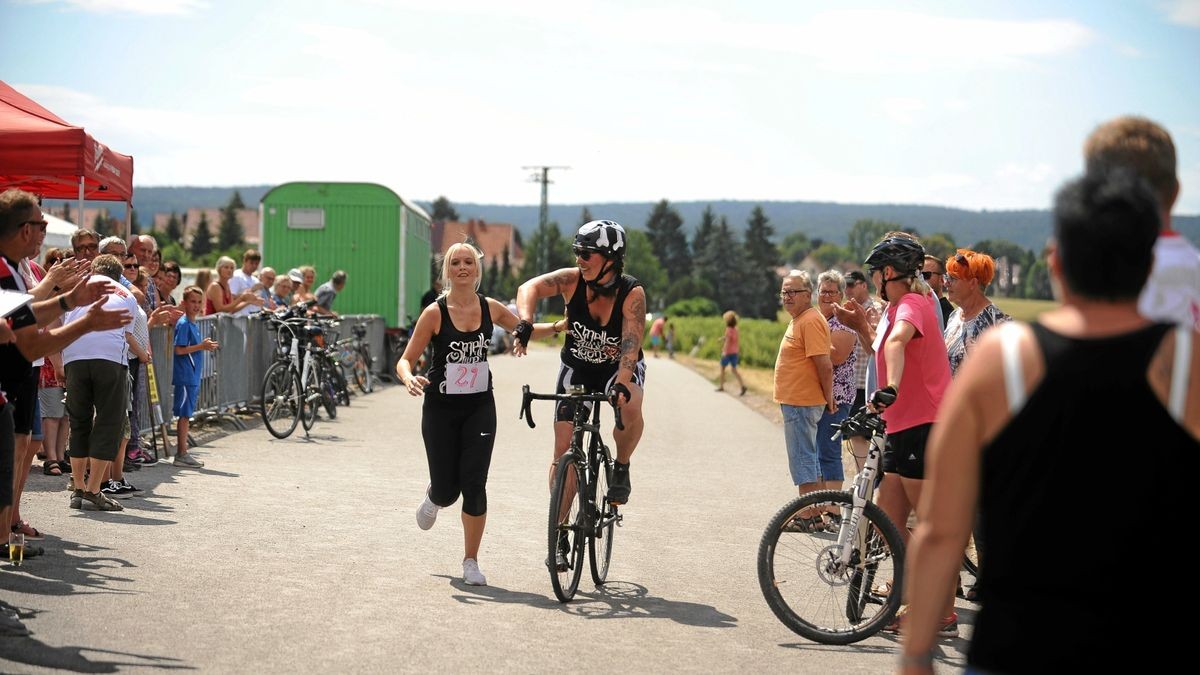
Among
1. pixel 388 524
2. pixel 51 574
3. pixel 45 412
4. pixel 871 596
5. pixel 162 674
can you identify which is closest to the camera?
pixel 162 674

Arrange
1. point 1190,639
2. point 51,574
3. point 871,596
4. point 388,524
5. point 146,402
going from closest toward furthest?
point 1190,639 < point 871,596 < point 51,574 < point 388,524 < point 146,402

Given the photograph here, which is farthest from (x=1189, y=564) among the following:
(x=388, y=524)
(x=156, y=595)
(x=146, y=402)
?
(x=146, y=402)

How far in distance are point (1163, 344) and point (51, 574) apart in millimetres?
6562

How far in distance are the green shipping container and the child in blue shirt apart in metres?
15.2

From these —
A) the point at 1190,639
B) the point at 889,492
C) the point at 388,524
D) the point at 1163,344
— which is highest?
the point at 1163,344

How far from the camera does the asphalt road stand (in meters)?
6.26

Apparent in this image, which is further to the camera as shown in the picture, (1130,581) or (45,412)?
(45,412)

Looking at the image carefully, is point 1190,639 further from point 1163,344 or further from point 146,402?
point 146,402

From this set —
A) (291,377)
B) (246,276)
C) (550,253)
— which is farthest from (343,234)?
(550,253)

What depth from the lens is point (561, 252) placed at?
17400 centimetres

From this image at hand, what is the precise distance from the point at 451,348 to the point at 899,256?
104 inches

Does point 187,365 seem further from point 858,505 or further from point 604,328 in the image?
point 858,505

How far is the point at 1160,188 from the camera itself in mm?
3918

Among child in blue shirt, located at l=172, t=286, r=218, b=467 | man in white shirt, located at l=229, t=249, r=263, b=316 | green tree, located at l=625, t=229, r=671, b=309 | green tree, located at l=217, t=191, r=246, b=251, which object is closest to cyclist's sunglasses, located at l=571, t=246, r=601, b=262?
child in blue shirt, located at l=172, t=286, r=218, b=467
